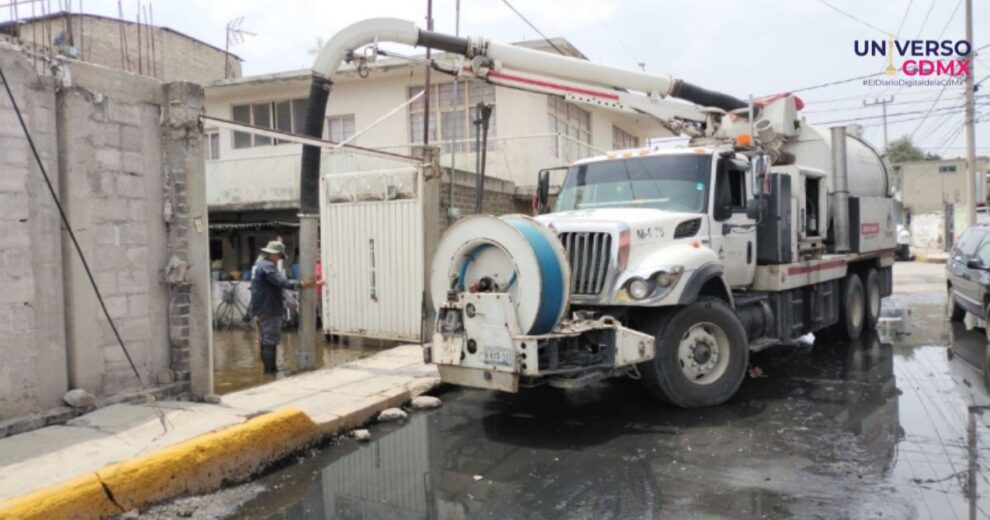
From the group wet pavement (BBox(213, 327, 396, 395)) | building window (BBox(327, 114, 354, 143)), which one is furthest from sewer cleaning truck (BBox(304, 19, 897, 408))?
building window (BBox(327, 114, 354, 143))

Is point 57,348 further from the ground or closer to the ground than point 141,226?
closer to the ground

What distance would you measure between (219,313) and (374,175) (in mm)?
6045

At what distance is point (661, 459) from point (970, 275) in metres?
7.37

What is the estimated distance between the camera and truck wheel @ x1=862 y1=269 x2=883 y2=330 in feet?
38.5

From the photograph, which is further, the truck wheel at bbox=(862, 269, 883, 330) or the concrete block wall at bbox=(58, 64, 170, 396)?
the truck wheel at bbox=(862, 269, 883, 330)

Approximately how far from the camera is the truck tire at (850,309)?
10.9m

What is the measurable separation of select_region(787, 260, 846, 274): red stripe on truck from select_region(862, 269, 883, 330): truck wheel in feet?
5.27

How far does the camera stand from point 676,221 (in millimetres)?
7266

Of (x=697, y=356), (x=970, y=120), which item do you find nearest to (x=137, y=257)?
(x=697, y=356)

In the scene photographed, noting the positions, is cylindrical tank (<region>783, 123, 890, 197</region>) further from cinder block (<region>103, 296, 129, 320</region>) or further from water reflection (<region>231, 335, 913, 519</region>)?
cinder block (<region>103, 296, 129, 320</region>)

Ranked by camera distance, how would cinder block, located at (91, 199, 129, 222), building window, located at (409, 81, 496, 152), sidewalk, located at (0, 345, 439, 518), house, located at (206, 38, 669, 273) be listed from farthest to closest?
1. building window, located at (409, 81, 496, 152)
2. house, located at (206, 38, 669, 273)
3. cinder block, located at (91, 199, 129, 222)
4. sidewalk, located at (0, 345, 439, 518)

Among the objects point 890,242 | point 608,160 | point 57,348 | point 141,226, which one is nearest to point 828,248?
point 890,242

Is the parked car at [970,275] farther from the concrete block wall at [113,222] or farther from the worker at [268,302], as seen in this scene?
the concrete block wall at [113,222]

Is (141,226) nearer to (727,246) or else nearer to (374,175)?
(374,175)
